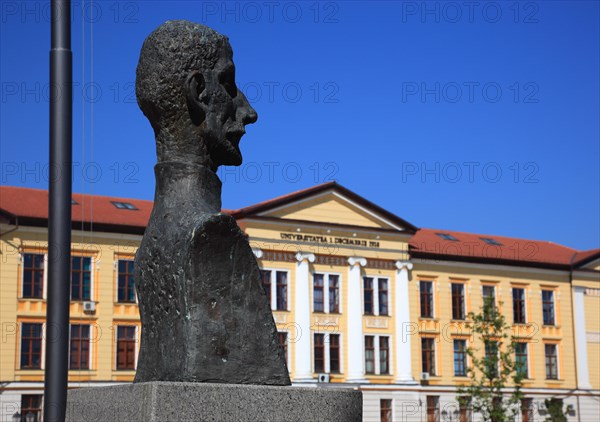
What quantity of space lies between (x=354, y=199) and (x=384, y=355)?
20.9 feet

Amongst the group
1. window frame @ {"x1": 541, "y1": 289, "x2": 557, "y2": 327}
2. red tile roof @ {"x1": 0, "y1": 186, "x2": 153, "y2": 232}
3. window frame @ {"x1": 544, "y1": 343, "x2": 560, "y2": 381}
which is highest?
red tile roof @ {"x1": 0, "y1": 186, "x2": 153, "y2": 232}

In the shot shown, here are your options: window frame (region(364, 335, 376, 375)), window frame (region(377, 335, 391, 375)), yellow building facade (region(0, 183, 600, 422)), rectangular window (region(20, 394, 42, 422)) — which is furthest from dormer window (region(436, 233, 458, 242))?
rectangular window (region(20, 394, 42, 422))

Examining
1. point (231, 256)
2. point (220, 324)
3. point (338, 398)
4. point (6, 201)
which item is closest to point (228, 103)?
point (231, 256)

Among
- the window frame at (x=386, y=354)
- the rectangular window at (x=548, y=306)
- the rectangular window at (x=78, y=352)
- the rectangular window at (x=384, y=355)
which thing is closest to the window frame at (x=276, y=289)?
the window frame at (x=386, y=354)

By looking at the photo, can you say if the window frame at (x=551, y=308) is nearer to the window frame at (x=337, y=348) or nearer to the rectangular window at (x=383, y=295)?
the rectangular window at (x=383, y=295)

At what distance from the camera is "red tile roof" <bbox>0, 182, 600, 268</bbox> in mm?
33688

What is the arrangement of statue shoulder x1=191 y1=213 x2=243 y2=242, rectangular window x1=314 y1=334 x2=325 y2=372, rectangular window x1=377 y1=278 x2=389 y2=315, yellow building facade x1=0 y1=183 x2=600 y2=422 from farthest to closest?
rectangular window x1=377 y1=278 x2=389 y2=315 → rectangular window x1=314 y1=334 x2=325 y2=372 → yellow building facade x1=0 y1=183 x2=600 y2=422 → statue shoulder x1=191 y1=213 x2=243 y2=242

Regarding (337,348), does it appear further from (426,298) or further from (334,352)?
(426,298)

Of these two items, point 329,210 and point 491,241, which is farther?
point 491,241

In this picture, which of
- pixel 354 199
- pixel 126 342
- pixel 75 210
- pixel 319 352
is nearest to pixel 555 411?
pixel 319 352

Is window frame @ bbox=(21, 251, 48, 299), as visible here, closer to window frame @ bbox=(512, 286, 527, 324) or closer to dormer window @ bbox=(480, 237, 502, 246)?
dormer window @ bbox=(480, 237, 502, 246)

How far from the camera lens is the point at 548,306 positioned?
4369 centimetres

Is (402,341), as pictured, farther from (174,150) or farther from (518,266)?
(174,150)

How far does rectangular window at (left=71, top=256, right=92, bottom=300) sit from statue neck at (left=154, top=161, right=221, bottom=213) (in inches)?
1135
